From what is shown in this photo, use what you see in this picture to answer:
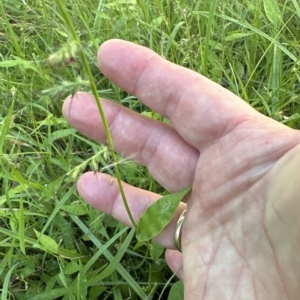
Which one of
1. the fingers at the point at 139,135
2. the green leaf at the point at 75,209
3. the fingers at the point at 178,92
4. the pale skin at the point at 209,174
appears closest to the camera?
the pale skin at the point at 209,174

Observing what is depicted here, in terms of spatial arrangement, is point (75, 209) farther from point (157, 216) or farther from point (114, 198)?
point (157, 216)

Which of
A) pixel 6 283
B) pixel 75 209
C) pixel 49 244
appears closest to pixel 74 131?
pixel 75 209

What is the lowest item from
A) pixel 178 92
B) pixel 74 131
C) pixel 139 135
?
pixel 74 131

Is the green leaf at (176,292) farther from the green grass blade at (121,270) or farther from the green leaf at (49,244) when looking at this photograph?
the green leaf at (49,244)

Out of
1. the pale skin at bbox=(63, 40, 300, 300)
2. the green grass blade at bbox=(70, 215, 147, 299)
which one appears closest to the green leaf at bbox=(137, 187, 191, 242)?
the pale skin at bbox=(63, 40, 300, 300)

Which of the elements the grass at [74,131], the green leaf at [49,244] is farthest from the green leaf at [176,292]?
the green leaf at [49,244]

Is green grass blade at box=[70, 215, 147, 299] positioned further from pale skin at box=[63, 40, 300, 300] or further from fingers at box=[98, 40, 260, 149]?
fingers at box=[98, 40, 260, 149]

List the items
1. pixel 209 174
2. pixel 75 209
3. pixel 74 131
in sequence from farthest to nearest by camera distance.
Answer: pixel 74 131 → pixel 75 209 → pixel 209 174
